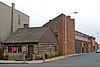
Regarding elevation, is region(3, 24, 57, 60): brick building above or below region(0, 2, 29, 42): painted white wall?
below

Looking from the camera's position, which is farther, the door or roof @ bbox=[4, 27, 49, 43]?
roof @ bbox=[4, 27, 49, 43]

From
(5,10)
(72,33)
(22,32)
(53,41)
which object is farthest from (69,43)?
(5,10)

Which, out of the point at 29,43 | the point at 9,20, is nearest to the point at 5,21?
the point at 9,20

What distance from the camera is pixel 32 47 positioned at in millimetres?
42375

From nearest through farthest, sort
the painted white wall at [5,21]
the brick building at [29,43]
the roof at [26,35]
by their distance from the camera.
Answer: the brick building at [29,43], the roof at [26,35], the painted white wall at [5,21]

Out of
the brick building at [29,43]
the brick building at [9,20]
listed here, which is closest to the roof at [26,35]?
the brick building at [29,43]

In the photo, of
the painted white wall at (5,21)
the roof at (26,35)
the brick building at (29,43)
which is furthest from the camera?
the painted white wall at (5,21)

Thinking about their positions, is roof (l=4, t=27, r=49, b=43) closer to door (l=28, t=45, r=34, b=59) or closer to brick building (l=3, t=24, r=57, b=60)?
brick building (l=3, t=24, r=57, b=60)

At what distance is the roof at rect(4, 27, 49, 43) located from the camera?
4362 centimetres

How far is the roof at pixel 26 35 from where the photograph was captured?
43625mm

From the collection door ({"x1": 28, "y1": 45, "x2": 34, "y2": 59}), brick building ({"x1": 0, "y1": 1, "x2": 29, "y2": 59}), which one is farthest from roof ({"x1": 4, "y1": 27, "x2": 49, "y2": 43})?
door ({"x1": 28, "y1": 45, "x2": 34, "y2": 59})

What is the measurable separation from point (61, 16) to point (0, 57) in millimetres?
18743

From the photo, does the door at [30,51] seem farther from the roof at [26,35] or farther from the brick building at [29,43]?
the roof at [26,35]

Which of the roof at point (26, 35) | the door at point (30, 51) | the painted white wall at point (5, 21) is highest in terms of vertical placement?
the painted white wall at point (5, 21)
